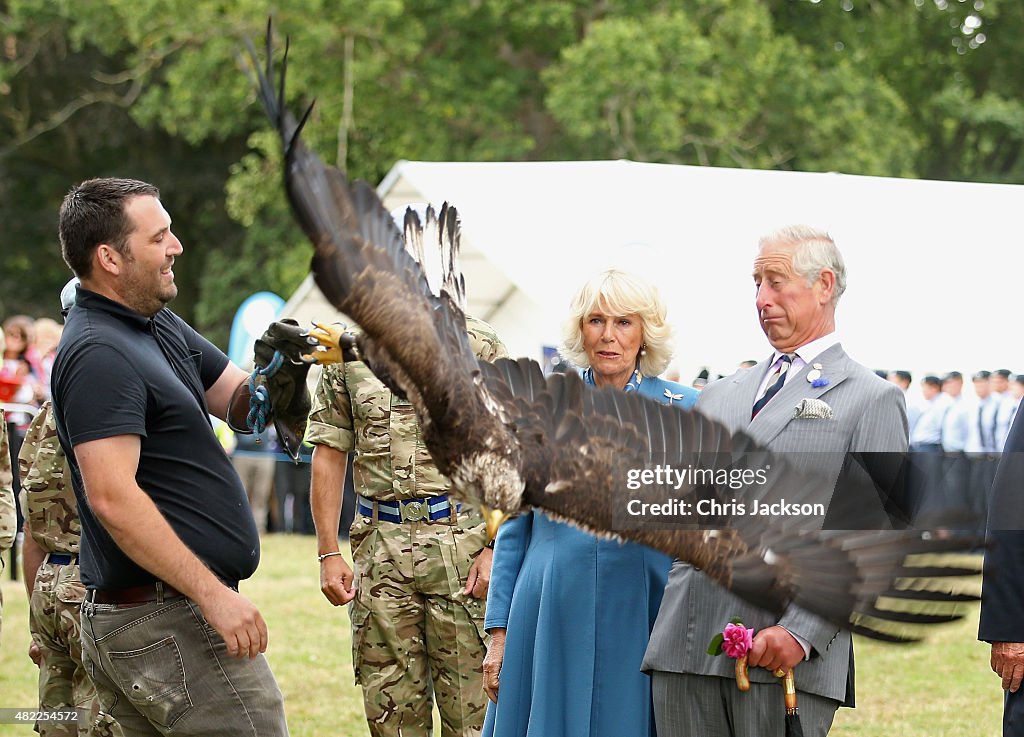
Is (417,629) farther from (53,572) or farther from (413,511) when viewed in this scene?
(53,572)

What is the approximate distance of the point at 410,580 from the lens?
15.1 feet

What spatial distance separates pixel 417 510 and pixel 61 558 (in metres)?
1.55

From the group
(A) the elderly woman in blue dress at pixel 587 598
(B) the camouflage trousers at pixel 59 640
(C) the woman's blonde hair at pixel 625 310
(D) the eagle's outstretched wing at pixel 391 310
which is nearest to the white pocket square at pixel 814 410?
(A) the elderly woman in blue dress at pixel 587 598

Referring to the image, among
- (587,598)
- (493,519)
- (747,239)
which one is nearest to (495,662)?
(587,598)

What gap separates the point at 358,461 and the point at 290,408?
81 cm

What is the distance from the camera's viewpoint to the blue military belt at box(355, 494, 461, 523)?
15.2 ft

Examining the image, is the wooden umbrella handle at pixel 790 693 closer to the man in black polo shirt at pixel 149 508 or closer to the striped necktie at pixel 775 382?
the striped necktie at pixel 775 382

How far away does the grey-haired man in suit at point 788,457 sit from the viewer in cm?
337

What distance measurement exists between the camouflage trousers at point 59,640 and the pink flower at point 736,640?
2617 mm

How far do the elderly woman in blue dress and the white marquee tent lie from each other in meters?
6.35

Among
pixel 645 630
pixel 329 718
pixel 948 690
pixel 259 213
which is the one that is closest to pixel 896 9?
pixel 259 213

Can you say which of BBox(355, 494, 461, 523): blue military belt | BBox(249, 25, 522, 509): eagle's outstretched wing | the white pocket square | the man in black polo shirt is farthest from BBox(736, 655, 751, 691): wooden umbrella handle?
BBox(355, 494, 461, 523): blue military belt

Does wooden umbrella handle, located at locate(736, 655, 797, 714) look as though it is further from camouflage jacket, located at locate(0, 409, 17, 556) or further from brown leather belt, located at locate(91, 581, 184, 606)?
camouflage jacket, located at locate(0, 409, 17, 556)

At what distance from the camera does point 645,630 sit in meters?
3.76
